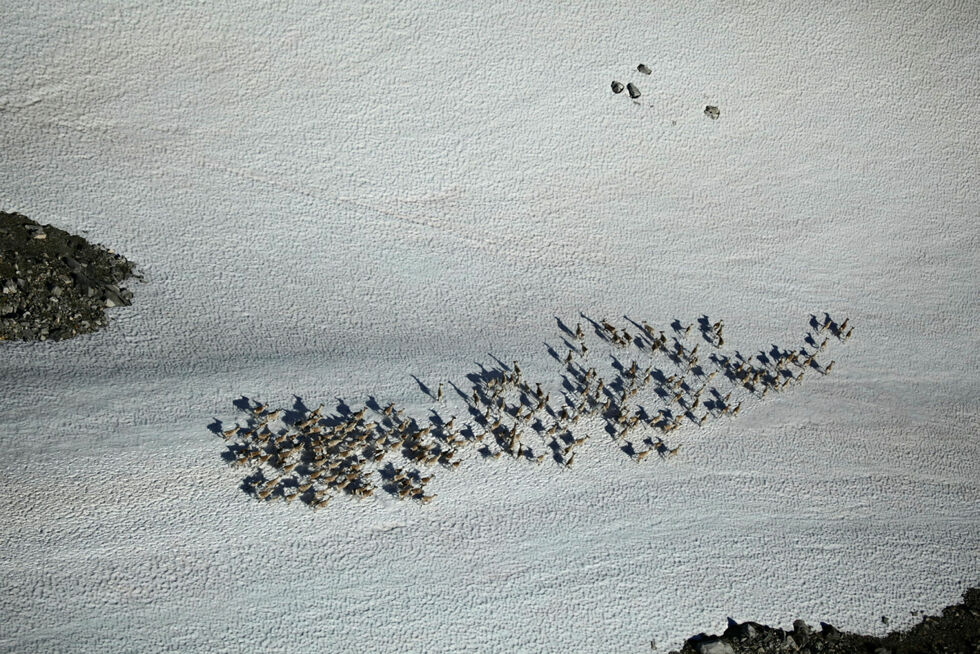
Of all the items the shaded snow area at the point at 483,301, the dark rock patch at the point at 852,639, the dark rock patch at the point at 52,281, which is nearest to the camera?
the shaded snow area at the point at 483,301

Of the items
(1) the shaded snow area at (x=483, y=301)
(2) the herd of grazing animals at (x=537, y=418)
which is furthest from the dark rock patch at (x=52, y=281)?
(2) the herd of grazing animals at (x=537, y=418)

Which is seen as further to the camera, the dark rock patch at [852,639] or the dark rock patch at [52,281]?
the dark rock patch at [52,281]

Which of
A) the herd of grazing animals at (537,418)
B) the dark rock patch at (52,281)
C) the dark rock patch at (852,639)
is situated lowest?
the dark rock patch at (852,639)

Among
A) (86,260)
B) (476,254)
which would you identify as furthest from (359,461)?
(86,260)

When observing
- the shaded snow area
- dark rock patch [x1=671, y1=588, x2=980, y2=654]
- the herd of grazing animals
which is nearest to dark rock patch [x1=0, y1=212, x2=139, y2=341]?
the shaded snow area

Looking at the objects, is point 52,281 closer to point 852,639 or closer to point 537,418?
point 537,418

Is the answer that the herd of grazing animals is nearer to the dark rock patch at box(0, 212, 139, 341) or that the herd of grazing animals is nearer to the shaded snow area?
the shaded snow area

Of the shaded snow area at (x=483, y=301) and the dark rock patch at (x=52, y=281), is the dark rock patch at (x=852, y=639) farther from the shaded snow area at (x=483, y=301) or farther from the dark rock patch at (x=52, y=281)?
the dark rock patch at (x=52, y=281)
